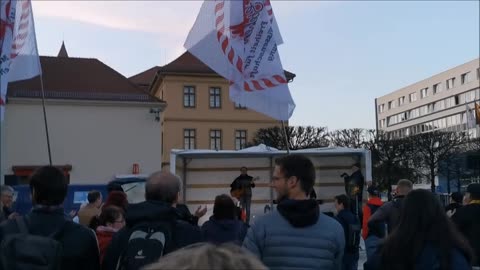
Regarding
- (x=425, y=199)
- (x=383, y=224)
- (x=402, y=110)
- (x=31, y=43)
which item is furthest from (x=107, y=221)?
(x=402, y=110)

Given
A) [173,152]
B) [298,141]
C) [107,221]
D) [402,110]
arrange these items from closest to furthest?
[107,221] → [173,152] → [298,141] → [402,110]

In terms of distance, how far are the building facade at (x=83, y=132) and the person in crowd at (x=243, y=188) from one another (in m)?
27.5

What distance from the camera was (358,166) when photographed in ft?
48.6

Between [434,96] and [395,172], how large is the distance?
59.5 meters

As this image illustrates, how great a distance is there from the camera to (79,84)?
46.2m

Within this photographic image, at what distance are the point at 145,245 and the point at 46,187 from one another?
774mm

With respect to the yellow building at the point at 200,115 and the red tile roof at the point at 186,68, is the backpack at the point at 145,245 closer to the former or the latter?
the red tile roof at the point at 186,68

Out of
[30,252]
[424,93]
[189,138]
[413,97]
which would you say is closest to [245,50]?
[30,252]

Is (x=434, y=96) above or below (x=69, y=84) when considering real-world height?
above

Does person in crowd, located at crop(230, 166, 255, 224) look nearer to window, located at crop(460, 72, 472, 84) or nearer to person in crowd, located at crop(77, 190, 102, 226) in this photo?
person in crowd, located at crop(77, 190, 102, 226)

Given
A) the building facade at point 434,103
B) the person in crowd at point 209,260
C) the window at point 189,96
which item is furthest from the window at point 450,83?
the person in crowd at point 209,260

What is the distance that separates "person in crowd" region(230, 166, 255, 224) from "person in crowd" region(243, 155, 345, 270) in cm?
1104

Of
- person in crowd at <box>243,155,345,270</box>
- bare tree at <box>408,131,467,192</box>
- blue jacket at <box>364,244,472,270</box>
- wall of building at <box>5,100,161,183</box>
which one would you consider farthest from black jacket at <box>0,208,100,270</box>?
bare tree at <box>408,131,467,192</box>

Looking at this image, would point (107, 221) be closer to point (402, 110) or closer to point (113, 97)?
point (113, 97)
